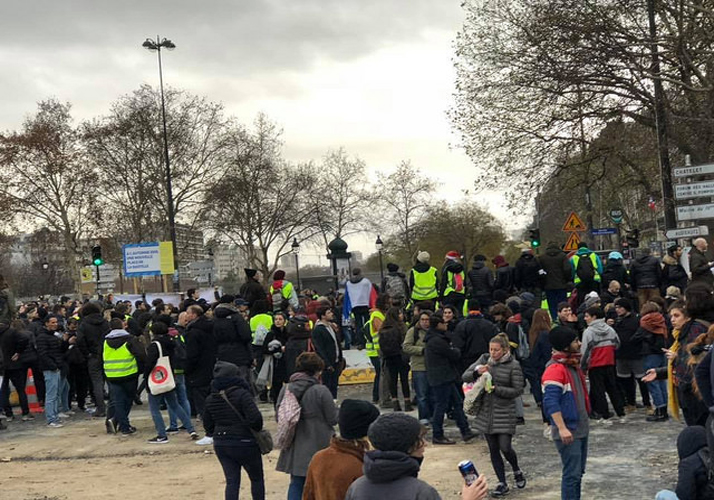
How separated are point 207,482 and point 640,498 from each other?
4.76 meters

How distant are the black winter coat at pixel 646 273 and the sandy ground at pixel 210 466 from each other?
4.86 meters

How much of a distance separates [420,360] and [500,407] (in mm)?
3346

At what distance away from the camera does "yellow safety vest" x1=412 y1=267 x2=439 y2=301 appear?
16.0 meters

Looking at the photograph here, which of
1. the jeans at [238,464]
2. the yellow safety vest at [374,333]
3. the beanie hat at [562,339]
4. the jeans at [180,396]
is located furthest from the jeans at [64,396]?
the beanie hat at [562,339]

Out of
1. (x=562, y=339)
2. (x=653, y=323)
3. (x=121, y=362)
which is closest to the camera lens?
(x=562, y=339)

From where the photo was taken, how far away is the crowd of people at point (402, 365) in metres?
5.82

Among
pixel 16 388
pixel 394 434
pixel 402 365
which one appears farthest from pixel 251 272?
pixel 394 434

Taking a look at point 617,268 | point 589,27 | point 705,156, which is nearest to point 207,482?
point 617,268

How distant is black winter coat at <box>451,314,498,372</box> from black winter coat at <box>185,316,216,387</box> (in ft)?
12.0

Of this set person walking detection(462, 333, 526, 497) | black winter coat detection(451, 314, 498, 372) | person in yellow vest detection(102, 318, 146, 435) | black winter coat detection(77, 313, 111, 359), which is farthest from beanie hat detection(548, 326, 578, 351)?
black winter coat detection(77, 313, 111, 359)

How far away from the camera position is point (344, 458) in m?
4.88

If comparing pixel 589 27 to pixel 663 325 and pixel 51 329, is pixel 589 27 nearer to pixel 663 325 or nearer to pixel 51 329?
pixel 663 325

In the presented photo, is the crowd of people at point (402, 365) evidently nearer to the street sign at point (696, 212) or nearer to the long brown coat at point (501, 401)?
the long brown coat at point (501, 401)

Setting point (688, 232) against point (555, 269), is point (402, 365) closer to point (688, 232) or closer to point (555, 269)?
point (555, 269)
